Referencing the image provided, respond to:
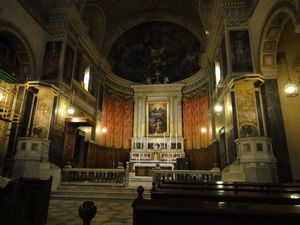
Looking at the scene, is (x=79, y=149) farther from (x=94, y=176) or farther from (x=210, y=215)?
(x=210, y=215)

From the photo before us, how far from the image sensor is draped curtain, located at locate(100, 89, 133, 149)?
15.5m

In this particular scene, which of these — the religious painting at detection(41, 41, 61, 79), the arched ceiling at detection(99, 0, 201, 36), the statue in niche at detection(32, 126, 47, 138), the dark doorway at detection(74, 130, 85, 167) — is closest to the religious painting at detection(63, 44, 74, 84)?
the religious painting at detection(41, 41, 61, 79)

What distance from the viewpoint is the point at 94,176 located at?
9.23m

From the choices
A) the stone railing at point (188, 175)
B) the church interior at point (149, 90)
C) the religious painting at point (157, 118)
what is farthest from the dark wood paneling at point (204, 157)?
the stone railing at point (188, 175)

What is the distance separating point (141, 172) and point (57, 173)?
4665 mm

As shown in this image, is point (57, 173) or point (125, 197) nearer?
point (125, 197)

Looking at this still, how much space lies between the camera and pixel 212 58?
13.1m

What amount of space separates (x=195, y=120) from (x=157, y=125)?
2780mm

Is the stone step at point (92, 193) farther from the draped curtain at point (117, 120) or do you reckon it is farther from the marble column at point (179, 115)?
the marble column at point (179, 115)

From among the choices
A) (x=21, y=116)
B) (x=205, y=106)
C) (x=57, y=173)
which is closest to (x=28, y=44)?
(x=21, y=116)

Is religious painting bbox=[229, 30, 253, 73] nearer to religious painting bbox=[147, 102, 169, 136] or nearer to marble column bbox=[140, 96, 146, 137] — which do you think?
religious painting bbox=[147, 102, 169, 136]

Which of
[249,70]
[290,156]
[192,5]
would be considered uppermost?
[192,5]

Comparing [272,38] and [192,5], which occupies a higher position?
[192,5]

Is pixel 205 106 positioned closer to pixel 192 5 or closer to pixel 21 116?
pixel 192 5
